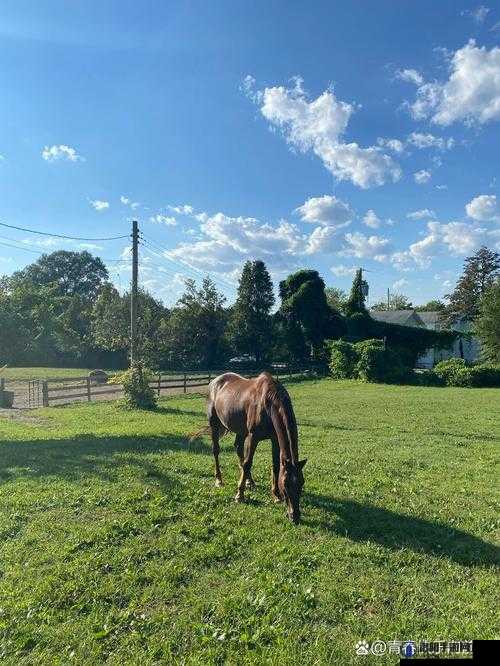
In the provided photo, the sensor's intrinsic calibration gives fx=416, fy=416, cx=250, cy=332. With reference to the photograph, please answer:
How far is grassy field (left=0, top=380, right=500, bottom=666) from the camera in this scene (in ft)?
10.2

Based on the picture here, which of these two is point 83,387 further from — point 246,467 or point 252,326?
point 252,326

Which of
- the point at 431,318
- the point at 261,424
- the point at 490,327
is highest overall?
the point at 431,318

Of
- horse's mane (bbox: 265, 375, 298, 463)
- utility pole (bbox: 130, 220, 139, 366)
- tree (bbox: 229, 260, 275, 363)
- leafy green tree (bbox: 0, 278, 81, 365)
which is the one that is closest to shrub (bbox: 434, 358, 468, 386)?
tree (bbox: 229, 260, 275, 363)

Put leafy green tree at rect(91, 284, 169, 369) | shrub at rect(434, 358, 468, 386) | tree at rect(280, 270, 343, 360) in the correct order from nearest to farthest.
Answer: shrub at rect(434, 358, 468, 386) → leafy green tree at rect(91, 284, 169, 369) → tree at rect(280, 270, 343, 360)

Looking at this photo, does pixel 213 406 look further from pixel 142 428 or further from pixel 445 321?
pixel 445 321

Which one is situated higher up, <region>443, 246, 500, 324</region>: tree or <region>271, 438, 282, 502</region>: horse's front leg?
<region>443, 246, 500, 324</region>: tree

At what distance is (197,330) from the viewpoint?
37.8m

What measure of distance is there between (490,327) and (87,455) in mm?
31401

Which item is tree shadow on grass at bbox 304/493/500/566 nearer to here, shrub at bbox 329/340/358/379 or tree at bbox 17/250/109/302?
shrub at bbox 329/340/358/379

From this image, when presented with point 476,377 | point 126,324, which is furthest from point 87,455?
point 126,324

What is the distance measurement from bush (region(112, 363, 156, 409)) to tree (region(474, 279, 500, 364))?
25.4 meters

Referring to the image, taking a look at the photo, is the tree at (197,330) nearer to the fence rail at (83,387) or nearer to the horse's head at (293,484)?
the fence rail at (83,387)

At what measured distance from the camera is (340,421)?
558 inches

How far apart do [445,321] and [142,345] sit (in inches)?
1673
